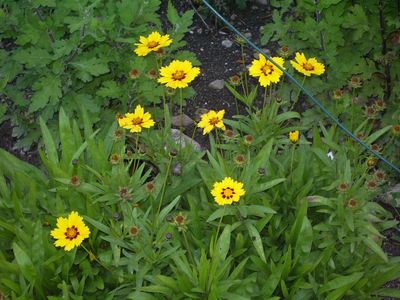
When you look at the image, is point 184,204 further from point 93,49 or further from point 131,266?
point 93,49

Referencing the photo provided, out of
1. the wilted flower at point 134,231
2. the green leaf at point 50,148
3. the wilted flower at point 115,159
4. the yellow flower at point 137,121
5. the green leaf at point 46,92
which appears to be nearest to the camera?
the wilted flower at point 134,231

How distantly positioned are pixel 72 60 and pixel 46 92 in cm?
23

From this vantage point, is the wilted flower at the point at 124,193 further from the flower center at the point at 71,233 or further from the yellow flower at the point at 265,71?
the yellow flower at the point at 265,71

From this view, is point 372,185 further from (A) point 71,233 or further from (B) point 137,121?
(A) point 71,233

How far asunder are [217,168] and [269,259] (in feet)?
1.36

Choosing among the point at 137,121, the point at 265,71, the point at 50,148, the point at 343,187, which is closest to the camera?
the point at 343,187

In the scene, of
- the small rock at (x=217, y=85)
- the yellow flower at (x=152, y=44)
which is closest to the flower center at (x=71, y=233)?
the yellow flower at (x=152, y=44)

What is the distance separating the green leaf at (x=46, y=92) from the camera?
273cm

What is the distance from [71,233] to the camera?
2.02 meters

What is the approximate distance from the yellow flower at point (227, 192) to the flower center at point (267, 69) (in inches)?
21.5

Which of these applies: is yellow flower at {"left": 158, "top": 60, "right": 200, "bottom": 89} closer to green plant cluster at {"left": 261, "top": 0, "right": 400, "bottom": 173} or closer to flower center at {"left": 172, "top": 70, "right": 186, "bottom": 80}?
flower center at {"left": 172, "top": 70, "right": 186, "bottom": 80}

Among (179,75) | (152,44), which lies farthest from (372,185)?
(152,44)

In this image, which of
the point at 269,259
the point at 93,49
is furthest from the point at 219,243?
the point at 93,49

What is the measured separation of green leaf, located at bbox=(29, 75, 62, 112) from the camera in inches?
107
